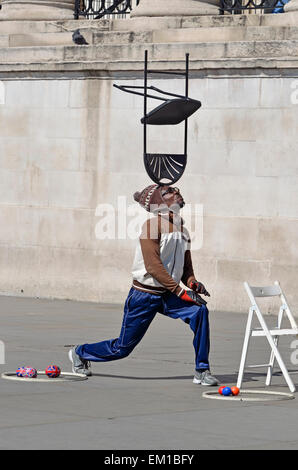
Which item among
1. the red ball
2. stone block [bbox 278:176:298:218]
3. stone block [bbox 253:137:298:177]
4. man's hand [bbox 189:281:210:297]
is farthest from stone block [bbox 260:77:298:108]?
the red ball

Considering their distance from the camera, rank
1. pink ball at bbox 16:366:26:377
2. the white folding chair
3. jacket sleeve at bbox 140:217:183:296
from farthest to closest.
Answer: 1. pink ball at bbox 16:366:26:377
2. jacket sleeve at bbox 140:217:183:296
3. the white folding chair

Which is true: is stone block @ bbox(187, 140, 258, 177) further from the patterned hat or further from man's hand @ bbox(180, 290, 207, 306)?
man's hand @ bbox(180, 290, 207, 306)

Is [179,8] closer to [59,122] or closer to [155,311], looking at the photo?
[59,122]

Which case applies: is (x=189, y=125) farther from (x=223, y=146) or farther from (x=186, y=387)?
(x=186, y=387)

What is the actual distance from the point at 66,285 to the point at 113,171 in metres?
1.78

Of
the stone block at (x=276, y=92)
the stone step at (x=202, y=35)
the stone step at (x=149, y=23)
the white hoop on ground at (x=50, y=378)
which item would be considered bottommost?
the white hoop on ground at (x=50, y=378)

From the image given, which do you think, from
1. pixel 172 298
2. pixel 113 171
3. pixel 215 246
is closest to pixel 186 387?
pixel 172 298

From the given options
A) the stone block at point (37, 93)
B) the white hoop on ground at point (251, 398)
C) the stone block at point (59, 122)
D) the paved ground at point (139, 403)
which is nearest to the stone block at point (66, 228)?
the stone block at point (59, 122)

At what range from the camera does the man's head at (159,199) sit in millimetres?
10508

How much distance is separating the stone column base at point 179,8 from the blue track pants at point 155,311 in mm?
9060

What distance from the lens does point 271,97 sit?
54.7 feet

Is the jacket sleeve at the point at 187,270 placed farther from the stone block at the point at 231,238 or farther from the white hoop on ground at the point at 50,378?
the stone block at the point at 231,238

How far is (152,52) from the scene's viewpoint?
1775cm

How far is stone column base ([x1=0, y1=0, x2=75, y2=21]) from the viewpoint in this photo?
20.4 m
